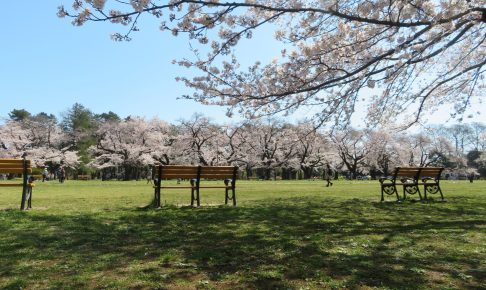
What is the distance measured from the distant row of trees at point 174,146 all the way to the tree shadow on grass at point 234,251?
5021 centimetres

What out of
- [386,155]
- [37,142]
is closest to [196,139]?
[37,142]

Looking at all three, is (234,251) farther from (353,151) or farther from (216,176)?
(353,151)

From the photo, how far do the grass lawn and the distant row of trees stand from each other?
50.1 meters

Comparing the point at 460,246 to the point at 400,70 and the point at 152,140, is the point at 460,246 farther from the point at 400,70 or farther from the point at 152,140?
the point at 152,140

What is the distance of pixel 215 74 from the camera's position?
11.8 meters

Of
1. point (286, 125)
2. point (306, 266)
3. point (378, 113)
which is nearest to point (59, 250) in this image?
point (306, 266)

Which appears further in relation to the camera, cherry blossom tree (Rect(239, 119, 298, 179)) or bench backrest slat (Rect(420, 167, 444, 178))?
cherry blossom tree (Rect(239, 119, 298, 179))

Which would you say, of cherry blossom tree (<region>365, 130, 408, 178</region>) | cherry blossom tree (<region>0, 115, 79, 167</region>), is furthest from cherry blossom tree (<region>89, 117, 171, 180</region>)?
cherry blossom tree (<region>365, 130, 408, 178</region>)

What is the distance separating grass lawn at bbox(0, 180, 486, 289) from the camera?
3.91 m

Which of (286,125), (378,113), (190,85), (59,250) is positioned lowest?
(59,250)

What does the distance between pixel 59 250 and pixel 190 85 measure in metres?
7.81

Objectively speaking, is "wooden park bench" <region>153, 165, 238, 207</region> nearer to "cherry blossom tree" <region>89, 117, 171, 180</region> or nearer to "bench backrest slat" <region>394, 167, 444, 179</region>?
"bench backrest slat" <region>394, 167, 444, 179</region>

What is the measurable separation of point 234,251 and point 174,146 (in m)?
59.9

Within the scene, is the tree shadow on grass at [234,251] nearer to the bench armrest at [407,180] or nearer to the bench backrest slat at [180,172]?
the bench backrest slat at [180,172]
